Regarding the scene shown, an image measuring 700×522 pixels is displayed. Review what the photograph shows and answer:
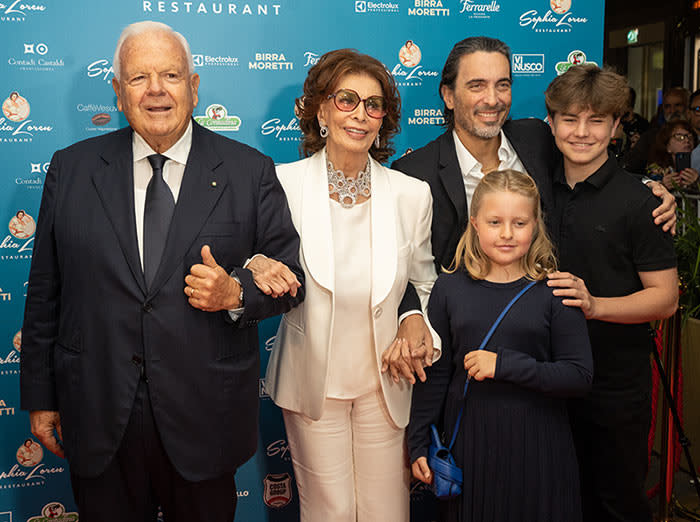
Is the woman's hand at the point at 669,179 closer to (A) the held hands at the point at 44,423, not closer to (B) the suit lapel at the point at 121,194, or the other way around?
(B) the suit lapel at the point at 121,194

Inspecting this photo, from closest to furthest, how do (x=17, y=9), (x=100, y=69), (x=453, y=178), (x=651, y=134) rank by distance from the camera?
(x=453, y=178) → (x=17, y=9) → (x=100, y=69) → (x=651, y=134)

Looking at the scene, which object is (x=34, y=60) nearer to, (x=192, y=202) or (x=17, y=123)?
(x=17, y=123)

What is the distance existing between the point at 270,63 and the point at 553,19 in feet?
5.05

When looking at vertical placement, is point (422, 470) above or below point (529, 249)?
below

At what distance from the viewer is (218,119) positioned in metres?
3.21

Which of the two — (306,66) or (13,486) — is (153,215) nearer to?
(306,66)

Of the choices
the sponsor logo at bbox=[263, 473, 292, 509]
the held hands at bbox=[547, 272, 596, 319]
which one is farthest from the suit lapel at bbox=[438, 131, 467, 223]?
the sponsor logo at bbox=[263, 473, 292, 509]

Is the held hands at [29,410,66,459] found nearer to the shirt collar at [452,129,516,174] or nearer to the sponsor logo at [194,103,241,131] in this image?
the sponsor logo at [194,103,241,131]

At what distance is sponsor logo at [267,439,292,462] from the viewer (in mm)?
3400

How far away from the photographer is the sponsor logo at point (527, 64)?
3.49m

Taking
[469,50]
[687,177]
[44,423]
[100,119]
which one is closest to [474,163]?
[469,50]

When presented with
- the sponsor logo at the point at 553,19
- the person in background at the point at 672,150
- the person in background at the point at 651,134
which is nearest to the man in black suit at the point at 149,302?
the sponsor logo at the point at 553,19

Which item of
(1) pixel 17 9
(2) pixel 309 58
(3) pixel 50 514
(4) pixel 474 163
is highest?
(1) pixel 17 9

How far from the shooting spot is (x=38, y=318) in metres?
2.06
